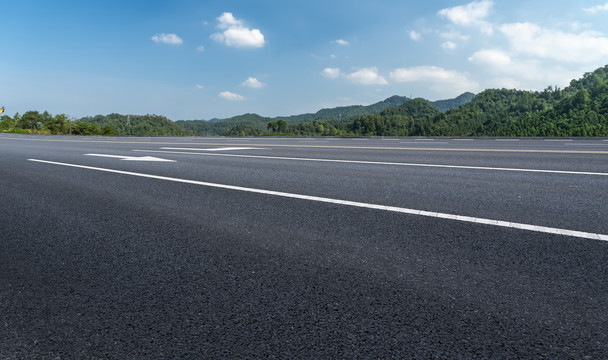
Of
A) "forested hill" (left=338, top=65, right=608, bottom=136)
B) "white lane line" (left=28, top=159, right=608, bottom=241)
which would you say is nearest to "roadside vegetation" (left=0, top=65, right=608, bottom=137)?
"forested hill" (left=338, top=65, right=608, bottom=136)

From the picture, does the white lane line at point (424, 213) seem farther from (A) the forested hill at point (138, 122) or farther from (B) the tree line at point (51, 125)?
(A) the forested hill at point (138, 122)

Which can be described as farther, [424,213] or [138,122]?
[138,122]

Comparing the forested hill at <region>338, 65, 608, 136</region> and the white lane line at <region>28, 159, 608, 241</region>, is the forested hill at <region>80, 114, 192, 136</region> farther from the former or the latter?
the white lane line at <region>28, 159, 608, 241</region>

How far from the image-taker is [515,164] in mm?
7773

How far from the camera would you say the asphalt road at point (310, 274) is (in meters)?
1.68

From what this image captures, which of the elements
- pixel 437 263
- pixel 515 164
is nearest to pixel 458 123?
pixel 515 164

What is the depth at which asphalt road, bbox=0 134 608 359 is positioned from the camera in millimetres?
1680

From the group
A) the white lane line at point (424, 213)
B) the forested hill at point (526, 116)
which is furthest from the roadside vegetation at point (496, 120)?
the white lane line at point (424, 213)

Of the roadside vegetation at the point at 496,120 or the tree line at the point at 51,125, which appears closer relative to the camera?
the roadside vegetation at the point at 496,120

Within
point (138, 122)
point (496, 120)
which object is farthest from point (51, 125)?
point (496, 120)

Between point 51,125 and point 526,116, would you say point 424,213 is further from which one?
point 51,125

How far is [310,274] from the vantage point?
7.82ft

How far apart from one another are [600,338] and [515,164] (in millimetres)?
7107

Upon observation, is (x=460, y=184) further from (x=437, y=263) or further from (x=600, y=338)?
(x=600, y=338)
